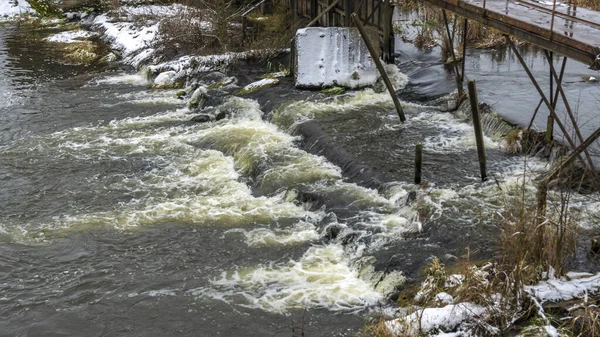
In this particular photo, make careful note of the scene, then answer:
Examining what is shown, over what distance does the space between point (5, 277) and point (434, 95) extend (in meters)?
10.3

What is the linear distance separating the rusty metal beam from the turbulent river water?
2.10 metres

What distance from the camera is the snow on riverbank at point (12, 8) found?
105 ft

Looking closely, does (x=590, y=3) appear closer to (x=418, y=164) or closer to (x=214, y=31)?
(x=418, y=164)

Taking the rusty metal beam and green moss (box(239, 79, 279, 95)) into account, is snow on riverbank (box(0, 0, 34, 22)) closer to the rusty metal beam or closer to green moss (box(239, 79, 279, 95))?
green moss (box(239, 79, 279, 95))

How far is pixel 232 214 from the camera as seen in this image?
37.1 ft

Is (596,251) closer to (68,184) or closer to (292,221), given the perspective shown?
(292,221)

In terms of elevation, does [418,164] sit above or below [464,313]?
above

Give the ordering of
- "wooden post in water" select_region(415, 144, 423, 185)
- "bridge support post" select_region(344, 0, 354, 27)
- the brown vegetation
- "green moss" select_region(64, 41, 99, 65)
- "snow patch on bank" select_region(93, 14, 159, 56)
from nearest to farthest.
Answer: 1. "wooden post in water" select_region(415, 144, 423, 185)
2. "bridge support post" select_region(344, 0, 354, 27)
3. the brown vegetation
4. "green moss" select_region(64, 41, 99, 65)
5. "snow patch on bank" select_region(93, 14, 159, 56)

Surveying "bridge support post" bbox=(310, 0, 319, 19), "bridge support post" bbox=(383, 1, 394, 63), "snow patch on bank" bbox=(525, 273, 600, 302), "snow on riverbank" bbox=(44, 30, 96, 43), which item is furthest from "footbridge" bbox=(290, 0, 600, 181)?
"snow on riverbank" bbox=(44, 30, 96, 43)

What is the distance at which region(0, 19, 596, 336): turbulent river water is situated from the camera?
8625mm

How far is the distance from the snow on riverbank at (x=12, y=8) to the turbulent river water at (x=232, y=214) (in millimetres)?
17097

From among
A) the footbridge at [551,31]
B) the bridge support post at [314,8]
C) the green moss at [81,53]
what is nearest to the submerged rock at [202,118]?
the footbridge at [551,31]

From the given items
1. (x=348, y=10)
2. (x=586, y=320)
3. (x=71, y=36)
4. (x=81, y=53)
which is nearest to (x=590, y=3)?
(x=348, y=10)

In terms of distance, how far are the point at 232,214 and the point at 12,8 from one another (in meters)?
26.5
